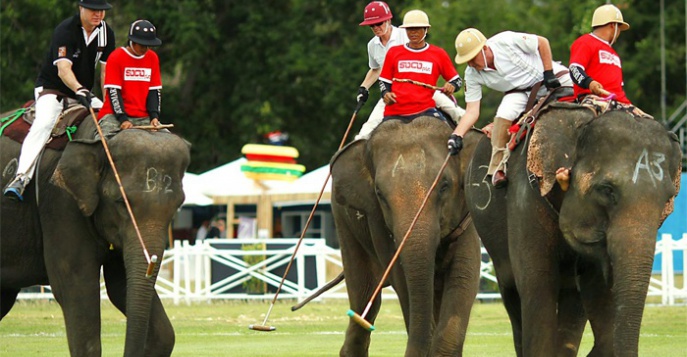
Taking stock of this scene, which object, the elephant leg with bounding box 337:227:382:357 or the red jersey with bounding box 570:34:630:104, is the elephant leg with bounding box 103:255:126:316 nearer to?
the elephant leg with bounding box 337:227:382:357

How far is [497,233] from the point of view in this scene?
13.7m

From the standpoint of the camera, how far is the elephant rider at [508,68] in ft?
43.7

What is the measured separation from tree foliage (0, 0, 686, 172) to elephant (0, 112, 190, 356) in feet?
107

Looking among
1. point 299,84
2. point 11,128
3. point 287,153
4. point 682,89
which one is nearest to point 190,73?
point 299,84

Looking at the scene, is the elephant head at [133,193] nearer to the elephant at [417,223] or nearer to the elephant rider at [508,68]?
the elephant at [417,223]

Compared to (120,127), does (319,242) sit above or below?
below

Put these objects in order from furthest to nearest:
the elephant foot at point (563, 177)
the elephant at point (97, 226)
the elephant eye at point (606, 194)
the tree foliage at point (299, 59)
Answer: the tree foliage at point (299, 59), the elephant at point (97, 226), the elephant foot at point (563, 177), the elephant eye at point (606, 194)

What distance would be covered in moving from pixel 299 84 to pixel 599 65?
128ft

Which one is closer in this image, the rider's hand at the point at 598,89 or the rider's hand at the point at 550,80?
the rider's hand at the point at 598,89

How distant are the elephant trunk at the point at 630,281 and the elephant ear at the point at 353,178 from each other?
4.82 meters

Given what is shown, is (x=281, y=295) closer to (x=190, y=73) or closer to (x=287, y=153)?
(x=287, y=153)

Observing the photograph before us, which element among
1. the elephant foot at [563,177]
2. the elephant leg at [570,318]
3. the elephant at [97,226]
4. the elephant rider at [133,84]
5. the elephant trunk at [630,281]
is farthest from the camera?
the elephant rider at [133,84]

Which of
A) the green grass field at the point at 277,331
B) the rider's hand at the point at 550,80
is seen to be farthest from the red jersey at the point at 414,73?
the green grass field at the point at 277,331

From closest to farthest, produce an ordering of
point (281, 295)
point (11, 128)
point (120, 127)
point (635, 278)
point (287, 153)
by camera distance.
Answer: point (635, 278), point (120, 127), point (11, 128), point (281, 295), point (287, 153)
